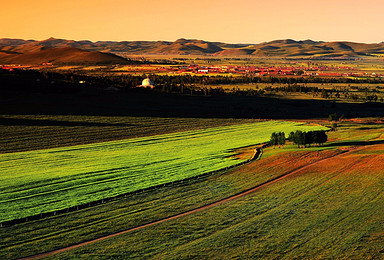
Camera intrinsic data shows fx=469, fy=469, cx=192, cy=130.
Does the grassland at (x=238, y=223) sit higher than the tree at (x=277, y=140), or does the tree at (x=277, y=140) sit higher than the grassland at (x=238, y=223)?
the tree at (x=277, y=140)

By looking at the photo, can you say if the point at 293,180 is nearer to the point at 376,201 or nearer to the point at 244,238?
the point at 376,201

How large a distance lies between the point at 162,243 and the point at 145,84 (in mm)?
142230

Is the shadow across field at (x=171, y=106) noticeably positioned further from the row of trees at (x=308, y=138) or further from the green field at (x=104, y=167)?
the row of trees at (x=308, y=138)

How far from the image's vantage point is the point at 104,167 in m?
62.7

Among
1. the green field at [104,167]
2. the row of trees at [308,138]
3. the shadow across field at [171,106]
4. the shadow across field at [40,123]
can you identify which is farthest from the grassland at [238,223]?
the shadow across field at [171,106]

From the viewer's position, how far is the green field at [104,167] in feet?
157

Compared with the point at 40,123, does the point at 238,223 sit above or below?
below

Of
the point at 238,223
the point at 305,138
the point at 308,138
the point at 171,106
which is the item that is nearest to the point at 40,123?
the point at 171,106

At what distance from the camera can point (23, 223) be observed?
4053cm

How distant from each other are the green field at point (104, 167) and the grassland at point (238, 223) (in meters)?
3.67

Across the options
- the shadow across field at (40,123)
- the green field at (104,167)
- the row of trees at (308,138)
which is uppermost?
the row of trees at (308,138)

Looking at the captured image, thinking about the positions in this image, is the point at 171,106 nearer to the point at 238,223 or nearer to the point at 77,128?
the point at 77,128

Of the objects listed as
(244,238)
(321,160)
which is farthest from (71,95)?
(244,238)

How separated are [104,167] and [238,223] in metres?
27.2
